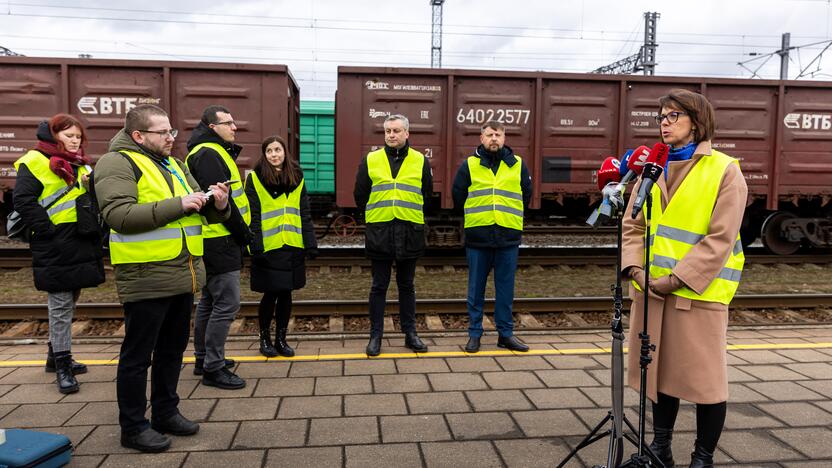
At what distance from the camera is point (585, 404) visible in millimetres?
3555

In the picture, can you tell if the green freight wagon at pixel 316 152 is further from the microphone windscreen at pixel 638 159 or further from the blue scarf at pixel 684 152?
the microphone windscreen at pixel 638 159

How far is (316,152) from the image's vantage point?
1205 cm

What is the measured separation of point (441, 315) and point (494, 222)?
1.57 metres

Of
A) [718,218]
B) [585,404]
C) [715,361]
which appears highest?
[718,218]

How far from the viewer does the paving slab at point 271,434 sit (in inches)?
117

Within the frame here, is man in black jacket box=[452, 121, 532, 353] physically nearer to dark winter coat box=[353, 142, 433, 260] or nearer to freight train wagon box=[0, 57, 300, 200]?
dark winter coat box=[353, 142, 433, 260]

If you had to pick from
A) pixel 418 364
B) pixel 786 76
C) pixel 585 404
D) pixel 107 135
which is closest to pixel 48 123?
pixel 418 364

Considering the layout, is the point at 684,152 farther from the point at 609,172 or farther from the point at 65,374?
the point at 65,374

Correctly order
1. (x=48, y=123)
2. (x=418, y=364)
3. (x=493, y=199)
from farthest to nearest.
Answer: (x=493, y=199)
(x=418, y=364)
(x=48, y=123)

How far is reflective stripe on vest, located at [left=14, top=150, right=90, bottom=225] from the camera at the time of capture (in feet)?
12.2

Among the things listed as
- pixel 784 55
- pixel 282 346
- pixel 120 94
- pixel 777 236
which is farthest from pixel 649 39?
pixel 282 346

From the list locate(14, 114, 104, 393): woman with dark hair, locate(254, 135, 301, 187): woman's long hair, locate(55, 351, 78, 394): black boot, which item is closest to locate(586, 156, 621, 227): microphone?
locate(254, 135, 301, 187): woman's long hair

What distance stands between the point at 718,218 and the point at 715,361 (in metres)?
0.64

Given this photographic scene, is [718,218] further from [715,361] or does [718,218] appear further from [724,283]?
[715,361]
